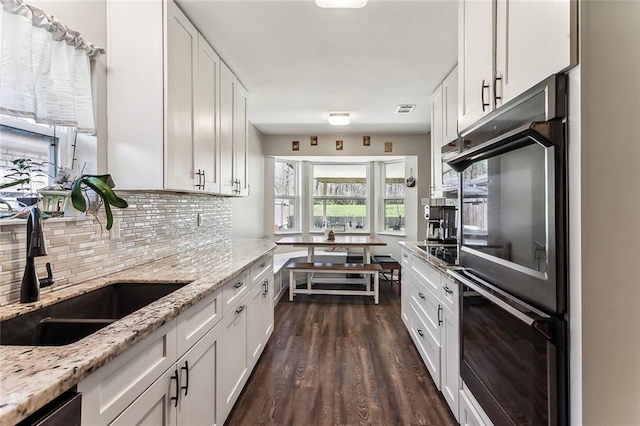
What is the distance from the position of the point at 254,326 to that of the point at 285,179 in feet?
11.8

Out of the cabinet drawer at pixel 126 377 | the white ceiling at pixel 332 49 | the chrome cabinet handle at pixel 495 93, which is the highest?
the white ceiling at pixel 332 49

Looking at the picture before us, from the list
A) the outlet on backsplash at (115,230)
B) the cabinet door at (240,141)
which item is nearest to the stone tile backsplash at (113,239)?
the outlet on backsplash at (115,230)

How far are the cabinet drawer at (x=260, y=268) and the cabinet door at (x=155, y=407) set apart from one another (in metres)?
1.10

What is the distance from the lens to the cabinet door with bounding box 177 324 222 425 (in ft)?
3.93

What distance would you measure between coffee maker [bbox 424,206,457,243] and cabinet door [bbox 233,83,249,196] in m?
1.90

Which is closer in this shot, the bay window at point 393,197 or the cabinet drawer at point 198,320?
the cabinet drawer at point 198,320

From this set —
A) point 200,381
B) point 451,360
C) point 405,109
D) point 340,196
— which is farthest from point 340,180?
point 200,381

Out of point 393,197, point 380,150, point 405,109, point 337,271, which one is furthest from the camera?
point 393,197

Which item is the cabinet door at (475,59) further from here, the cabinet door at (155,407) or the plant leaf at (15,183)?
the plant leaf at (15,183)

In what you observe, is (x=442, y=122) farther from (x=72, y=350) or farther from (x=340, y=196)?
(x=340, y=196)

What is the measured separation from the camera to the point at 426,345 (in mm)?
2359

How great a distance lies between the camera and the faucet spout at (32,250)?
1100 millimetres

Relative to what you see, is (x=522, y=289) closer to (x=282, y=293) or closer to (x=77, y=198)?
(x=77, y=198)

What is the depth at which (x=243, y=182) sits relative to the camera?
3109 mm
